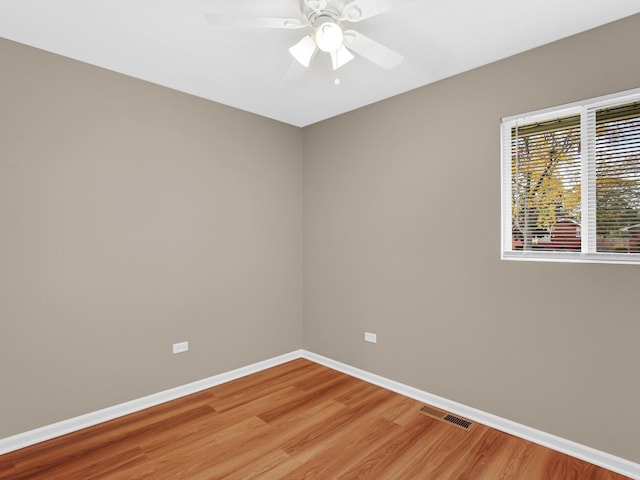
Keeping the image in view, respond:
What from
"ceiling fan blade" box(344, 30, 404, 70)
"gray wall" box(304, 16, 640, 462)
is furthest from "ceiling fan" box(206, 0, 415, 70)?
"gray wall" box(304, 16, 640, 462)

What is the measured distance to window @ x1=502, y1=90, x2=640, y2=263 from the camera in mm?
2129

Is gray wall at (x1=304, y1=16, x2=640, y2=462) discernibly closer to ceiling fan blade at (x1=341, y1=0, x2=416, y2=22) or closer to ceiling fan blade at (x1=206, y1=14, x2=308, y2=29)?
ceiling fan blade at (x1=341, y1=0, x2=416, y2=22)

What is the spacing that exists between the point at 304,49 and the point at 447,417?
280cm

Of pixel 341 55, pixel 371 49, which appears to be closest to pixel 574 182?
pixel 371 49

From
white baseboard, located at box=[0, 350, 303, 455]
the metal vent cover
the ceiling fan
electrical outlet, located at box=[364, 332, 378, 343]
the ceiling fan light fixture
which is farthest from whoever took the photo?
electrical outlet, located at box=[364, 332, 378, 343]

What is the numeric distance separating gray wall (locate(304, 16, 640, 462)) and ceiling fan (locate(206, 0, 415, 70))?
1.02m

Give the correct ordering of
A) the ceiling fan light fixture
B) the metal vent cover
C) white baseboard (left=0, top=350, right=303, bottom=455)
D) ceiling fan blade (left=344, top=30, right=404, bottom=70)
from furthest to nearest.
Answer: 1. the metal vent cover
2. white baseboard (left=0, top=350, right=303, bottom=455)
3. ceiling fan blade (left=344, top=30, right=404, bottom=70)
4. the ceiling fan light fixture

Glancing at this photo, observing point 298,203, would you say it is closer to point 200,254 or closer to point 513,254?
point 200,254

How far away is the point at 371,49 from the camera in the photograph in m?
2.04

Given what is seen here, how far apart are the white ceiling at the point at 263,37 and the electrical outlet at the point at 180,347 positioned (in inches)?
89.9

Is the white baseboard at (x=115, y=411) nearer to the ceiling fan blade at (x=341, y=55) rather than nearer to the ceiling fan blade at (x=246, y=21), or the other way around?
the ceiling fan blade at (x=246, y=21)

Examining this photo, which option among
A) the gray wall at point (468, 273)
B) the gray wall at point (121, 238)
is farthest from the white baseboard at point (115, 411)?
the gray wall at point (468, 273)

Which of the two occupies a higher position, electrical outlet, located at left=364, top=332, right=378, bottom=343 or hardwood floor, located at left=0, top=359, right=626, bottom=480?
electrical outlet, located at left=364, top=332, right=378, bottom=343

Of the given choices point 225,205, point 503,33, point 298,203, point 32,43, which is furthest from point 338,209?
point 32,43
